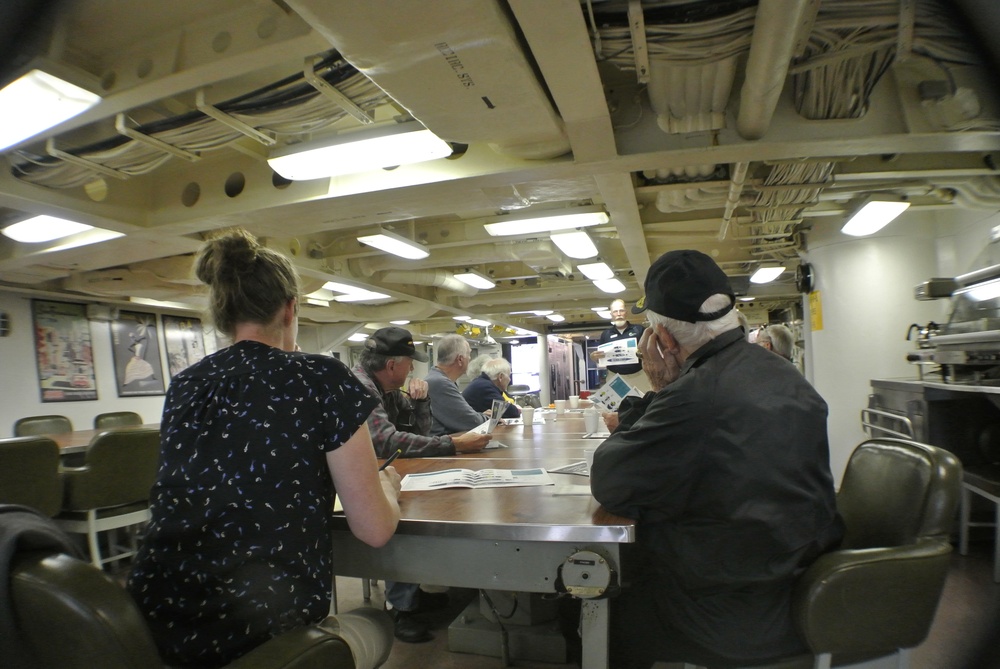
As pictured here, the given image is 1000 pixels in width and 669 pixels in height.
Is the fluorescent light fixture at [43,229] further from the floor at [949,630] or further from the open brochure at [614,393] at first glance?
the open brochure at [614,393]

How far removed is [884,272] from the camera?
4.21m

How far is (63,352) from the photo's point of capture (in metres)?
6.11

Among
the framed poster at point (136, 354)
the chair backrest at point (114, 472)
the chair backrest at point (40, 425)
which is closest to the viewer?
the chair backrest at point (114, 472)

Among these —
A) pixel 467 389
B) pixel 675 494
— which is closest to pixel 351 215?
pixel 467 389

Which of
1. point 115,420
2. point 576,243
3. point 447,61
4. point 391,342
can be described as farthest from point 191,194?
point 115,420

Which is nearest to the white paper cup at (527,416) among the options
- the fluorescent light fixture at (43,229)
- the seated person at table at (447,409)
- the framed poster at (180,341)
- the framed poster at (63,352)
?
the seated person at table at (447,409)

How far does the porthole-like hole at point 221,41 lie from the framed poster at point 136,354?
611 cm

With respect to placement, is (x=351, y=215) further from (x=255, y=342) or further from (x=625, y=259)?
(x=625, y=259)

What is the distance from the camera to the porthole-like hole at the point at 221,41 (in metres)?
1.95

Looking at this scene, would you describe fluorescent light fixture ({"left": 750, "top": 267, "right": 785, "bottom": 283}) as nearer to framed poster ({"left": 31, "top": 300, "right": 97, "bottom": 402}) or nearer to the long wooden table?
the long wooden table

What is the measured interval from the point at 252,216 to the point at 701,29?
2.95 metres

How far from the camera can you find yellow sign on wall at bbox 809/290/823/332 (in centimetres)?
456

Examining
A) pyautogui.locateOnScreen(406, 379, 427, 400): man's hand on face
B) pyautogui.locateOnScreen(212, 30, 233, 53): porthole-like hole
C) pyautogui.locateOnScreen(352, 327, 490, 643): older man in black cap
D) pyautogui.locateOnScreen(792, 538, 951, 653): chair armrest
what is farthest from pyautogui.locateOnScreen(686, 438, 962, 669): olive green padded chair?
pyautogui.locateOnScreen(212, 30, 233, 53): porthole-like hole

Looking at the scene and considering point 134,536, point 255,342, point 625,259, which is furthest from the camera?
point 625,259
